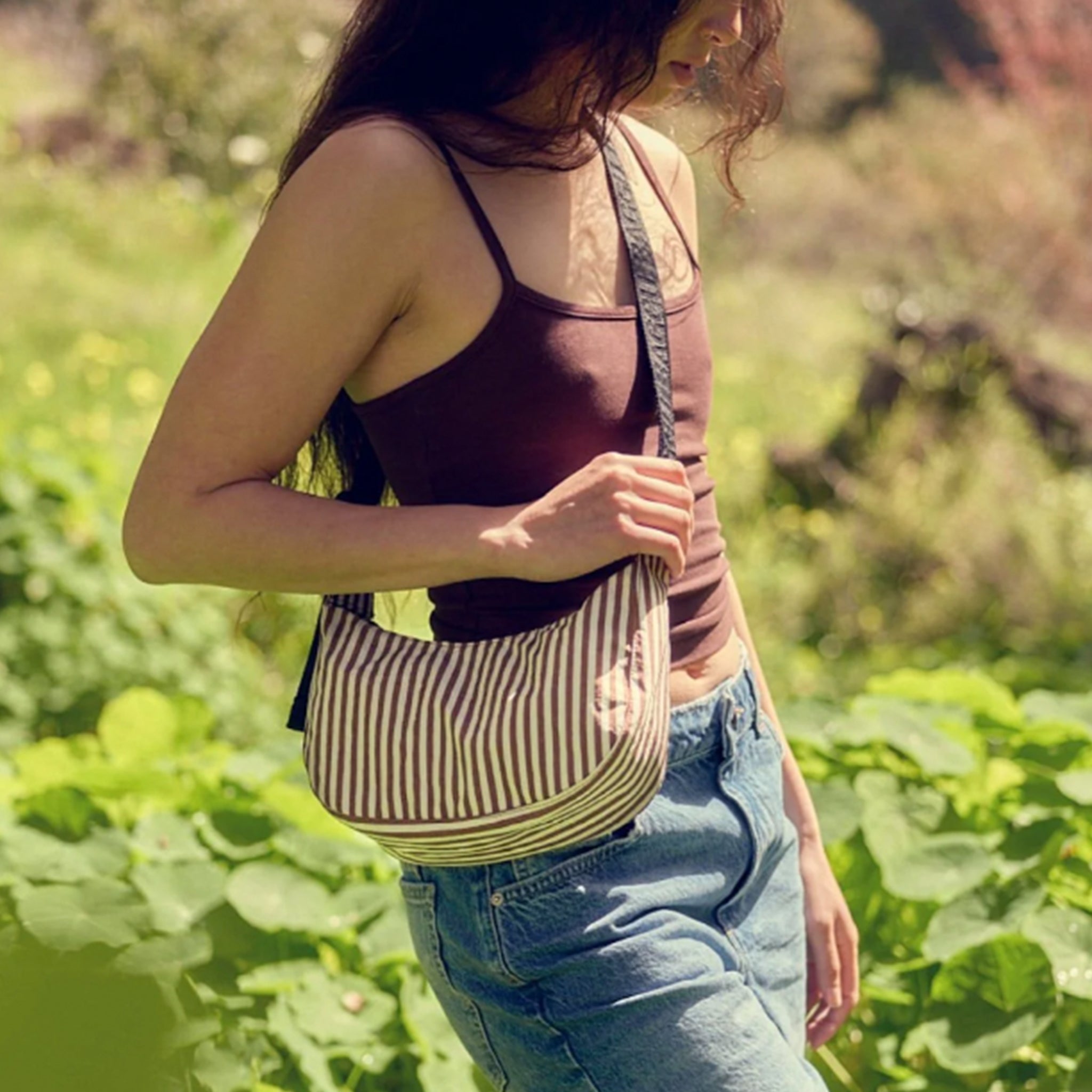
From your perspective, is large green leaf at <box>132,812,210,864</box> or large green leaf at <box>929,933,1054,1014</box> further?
large green leaf at <box>132,812,210,864</box>

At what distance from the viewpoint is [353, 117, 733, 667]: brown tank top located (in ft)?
3.88

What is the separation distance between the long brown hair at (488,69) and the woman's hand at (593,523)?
8.6 inches

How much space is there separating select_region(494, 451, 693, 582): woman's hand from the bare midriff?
14 cm

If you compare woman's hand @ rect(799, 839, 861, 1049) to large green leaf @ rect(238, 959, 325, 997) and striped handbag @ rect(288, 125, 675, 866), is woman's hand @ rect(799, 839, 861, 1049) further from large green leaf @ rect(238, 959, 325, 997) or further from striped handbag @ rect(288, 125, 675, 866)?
large green leaf @ rect(238, 959, 325, 997)

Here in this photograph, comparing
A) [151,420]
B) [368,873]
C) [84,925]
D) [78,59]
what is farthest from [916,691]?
[78,59]

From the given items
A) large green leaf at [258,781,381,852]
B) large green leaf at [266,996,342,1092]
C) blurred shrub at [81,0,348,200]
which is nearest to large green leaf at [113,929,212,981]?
large green leaf at [266,996,342,1092]

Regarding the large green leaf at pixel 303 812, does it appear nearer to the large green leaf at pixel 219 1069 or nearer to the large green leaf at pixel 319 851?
the large green leaf at pixel 319 851

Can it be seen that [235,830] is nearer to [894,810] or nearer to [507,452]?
[894,810]

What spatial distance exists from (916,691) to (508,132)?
149cm

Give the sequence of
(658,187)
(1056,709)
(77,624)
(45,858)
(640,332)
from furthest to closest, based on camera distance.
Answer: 1. (77,624)
2. (1056,709)
3. (45,858)
4. (658,187)
5. (640,332)

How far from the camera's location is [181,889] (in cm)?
199

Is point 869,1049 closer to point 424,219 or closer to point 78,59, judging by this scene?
point 424,219

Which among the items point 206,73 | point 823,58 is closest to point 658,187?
point 206,73

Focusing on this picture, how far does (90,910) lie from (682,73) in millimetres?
1133
